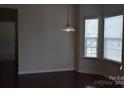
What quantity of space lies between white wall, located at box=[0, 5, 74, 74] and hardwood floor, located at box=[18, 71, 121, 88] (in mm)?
379

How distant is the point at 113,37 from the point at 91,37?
94 cm

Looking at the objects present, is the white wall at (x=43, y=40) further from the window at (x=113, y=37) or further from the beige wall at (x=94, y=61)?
the window at (x=113, y=37)

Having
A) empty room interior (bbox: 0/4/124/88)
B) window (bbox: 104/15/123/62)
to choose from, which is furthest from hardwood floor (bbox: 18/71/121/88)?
window (bbox: 104/15/123/62)

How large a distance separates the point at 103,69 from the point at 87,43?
1022 mm

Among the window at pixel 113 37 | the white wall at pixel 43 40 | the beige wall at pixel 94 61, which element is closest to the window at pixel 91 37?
the beige wall at pixel 94 61

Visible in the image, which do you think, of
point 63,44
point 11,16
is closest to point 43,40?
point 63,44

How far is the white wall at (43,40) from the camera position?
5590mm

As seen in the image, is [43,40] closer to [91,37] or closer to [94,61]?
[91,37]

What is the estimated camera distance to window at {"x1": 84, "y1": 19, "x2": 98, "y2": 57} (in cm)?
562

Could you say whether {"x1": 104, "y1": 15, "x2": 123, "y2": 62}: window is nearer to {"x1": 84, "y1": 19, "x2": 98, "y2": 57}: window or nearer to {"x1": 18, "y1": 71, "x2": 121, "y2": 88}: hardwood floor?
{"x1": 84, "y1": 19, "x2": 98, "y2": 57}: window

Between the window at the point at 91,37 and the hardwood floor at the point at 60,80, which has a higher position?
the window at the point at 91,37

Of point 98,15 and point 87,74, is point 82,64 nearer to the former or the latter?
point 87,74

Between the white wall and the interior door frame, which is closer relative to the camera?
the interior door frame
